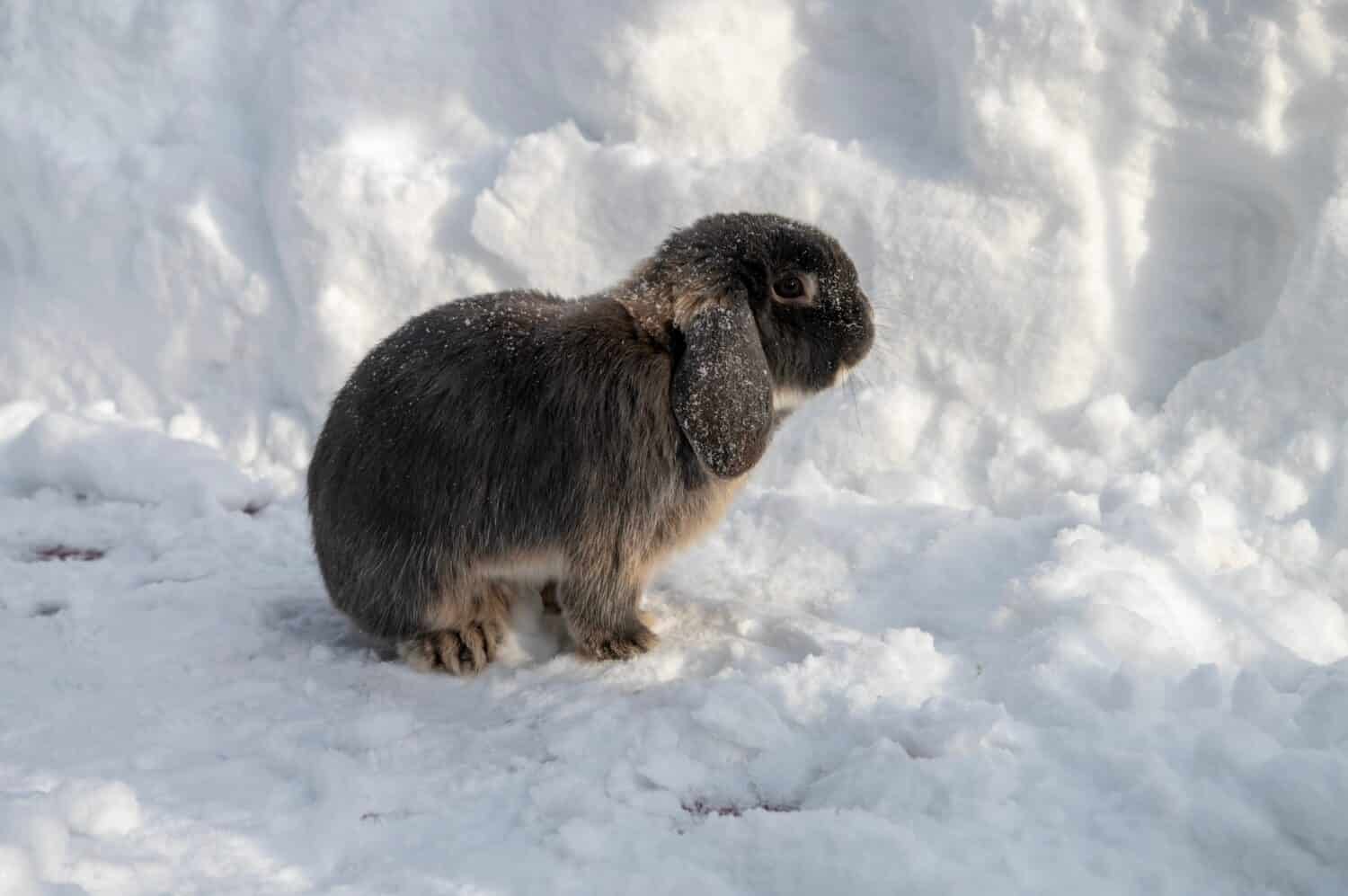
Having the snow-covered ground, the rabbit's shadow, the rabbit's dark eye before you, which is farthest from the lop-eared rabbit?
the snow-covered ground

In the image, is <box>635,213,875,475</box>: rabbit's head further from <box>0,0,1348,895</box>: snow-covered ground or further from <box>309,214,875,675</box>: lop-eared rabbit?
<box>0,0,1348,895</box>: snow-covered ground

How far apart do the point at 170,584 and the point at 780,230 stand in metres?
2.16

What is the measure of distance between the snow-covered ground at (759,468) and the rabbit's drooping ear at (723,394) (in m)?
0.54

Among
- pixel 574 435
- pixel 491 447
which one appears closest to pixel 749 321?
pixel 574 435

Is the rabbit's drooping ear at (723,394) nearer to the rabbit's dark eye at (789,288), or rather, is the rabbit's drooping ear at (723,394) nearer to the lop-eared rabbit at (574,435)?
the lop-eared rabbit at (574,435)

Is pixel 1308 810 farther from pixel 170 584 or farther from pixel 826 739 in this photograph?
pixel 170 584

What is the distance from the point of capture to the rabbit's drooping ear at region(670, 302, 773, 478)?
310 cm

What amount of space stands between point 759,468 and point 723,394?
162 centimetres

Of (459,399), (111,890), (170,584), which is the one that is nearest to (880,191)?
(459,399)

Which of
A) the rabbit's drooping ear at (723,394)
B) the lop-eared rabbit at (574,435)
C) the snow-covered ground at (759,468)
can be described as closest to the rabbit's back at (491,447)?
the lop-eared rabbit at (574,435)

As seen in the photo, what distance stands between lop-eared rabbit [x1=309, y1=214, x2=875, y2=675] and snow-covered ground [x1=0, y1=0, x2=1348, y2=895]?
0.79 ft

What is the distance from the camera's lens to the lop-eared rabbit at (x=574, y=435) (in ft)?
10.6

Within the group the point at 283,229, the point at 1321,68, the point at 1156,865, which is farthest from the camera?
the point at 283,229

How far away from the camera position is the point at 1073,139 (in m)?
4.61
